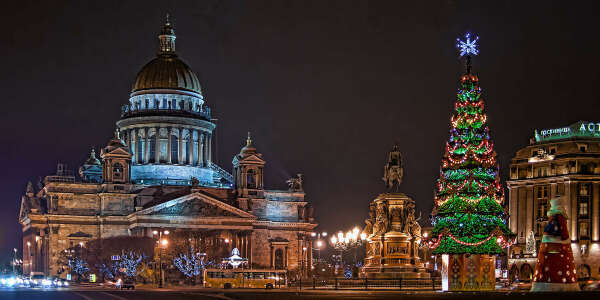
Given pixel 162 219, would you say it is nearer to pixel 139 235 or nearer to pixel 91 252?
pixel 139 235

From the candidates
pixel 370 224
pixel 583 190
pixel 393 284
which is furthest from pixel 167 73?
pixel 393 284

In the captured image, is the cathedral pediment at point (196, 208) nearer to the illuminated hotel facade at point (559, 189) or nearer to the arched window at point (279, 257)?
the arched window at point (279, 257)

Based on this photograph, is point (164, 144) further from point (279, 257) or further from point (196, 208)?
point (279, 257)

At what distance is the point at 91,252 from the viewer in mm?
139875

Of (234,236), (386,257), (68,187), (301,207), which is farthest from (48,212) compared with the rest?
(386,257)

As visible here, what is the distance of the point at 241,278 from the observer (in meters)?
104

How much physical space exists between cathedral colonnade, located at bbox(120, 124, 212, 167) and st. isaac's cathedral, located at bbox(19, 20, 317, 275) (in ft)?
0.47

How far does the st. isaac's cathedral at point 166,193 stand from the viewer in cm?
15062

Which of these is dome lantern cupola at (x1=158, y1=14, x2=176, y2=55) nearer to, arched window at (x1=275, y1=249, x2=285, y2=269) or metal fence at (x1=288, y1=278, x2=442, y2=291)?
Result: arched window at (x1=275, y1=249, x2=285, y2=269)

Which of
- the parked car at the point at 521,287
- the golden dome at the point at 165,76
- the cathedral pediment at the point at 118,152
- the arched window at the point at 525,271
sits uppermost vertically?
the golden dome at the point at 165,76

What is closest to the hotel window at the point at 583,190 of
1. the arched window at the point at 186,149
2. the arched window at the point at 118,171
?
the arched window at the point at 186,149

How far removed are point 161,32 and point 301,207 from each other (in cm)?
3544

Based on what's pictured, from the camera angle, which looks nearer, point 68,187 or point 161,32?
point 68,187

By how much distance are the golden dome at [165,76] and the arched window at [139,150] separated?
25.7 ft
